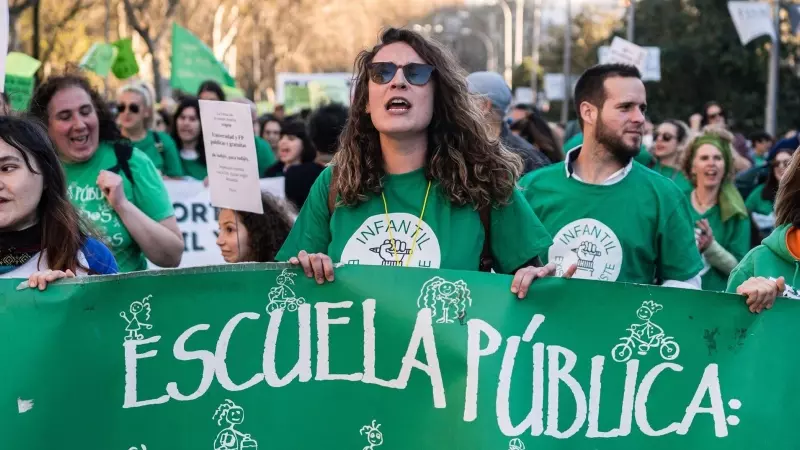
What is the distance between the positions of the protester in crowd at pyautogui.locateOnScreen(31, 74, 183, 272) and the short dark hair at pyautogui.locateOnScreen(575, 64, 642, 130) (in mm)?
1838

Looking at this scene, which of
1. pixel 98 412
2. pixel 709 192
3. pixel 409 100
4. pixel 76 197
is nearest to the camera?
pixel 98 412

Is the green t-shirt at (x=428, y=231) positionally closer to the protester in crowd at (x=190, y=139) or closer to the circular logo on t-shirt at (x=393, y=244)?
the circular logo on t-shirt at (x=393, y=244)

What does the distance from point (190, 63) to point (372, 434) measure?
11.3 meters

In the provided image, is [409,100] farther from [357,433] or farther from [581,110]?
[581,110]

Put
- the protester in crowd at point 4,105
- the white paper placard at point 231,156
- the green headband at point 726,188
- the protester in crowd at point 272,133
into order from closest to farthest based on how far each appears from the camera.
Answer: the protester in crowd at point 4,105
the white paper placard at point 231,156
the green headband at point 726,188
the protester in crowd at point 272,133

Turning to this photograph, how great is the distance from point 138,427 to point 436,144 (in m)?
1.25

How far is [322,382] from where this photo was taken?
3.72m

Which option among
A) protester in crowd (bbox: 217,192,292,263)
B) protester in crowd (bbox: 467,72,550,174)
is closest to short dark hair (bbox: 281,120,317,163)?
protester in crowd (bbox: 467,72,550,174)

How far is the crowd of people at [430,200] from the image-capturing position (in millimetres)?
3982

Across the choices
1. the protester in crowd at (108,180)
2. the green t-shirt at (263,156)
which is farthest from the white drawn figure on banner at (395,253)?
the green t-shirt at (263,156)

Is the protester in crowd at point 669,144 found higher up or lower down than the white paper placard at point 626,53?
lower down

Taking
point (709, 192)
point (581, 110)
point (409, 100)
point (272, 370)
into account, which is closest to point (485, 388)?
point (272, 370)

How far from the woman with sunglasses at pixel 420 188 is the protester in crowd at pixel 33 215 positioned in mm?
628

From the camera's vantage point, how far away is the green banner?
3637 mm
